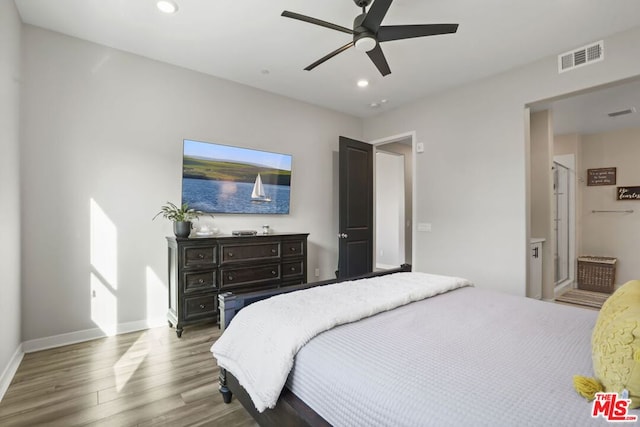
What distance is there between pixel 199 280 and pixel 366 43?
2643 mm

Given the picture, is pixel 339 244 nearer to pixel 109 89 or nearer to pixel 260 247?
pixel 260 247

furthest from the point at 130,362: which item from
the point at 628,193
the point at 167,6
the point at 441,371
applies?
the point at 628,193

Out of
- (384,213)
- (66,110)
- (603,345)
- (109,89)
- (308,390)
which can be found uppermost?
(109,89)

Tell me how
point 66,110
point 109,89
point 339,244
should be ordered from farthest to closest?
point 339,244 → point 109,89 → point 66,110

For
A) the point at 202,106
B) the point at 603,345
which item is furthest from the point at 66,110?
the point at 603,345

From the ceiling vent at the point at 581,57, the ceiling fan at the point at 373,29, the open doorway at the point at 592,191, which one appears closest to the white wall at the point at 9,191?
the ceiling fan at the point at 373,29

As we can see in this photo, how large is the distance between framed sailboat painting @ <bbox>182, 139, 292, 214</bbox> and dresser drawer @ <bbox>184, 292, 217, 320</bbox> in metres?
1.02

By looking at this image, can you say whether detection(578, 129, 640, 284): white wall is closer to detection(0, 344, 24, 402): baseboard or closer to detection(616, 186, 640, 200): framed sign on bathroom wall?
detection(616, 186, 640, 200): framed sign on bathroom wall

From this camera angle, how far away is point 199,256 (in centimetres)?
311

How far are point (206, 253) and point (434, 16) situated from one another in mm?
3044

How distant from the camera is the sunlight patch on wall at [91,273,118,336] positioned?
9.73 feet

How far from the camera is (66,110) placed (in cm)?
285

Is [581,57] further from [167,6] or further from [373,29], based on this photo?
[167,6]

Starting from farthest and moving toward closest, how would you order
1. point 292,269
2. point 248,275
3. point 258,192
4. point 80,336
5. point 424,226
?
1. point 424,226
2. point 258,192
3. point 292,269
4. point 248,275
5. point 80,336
